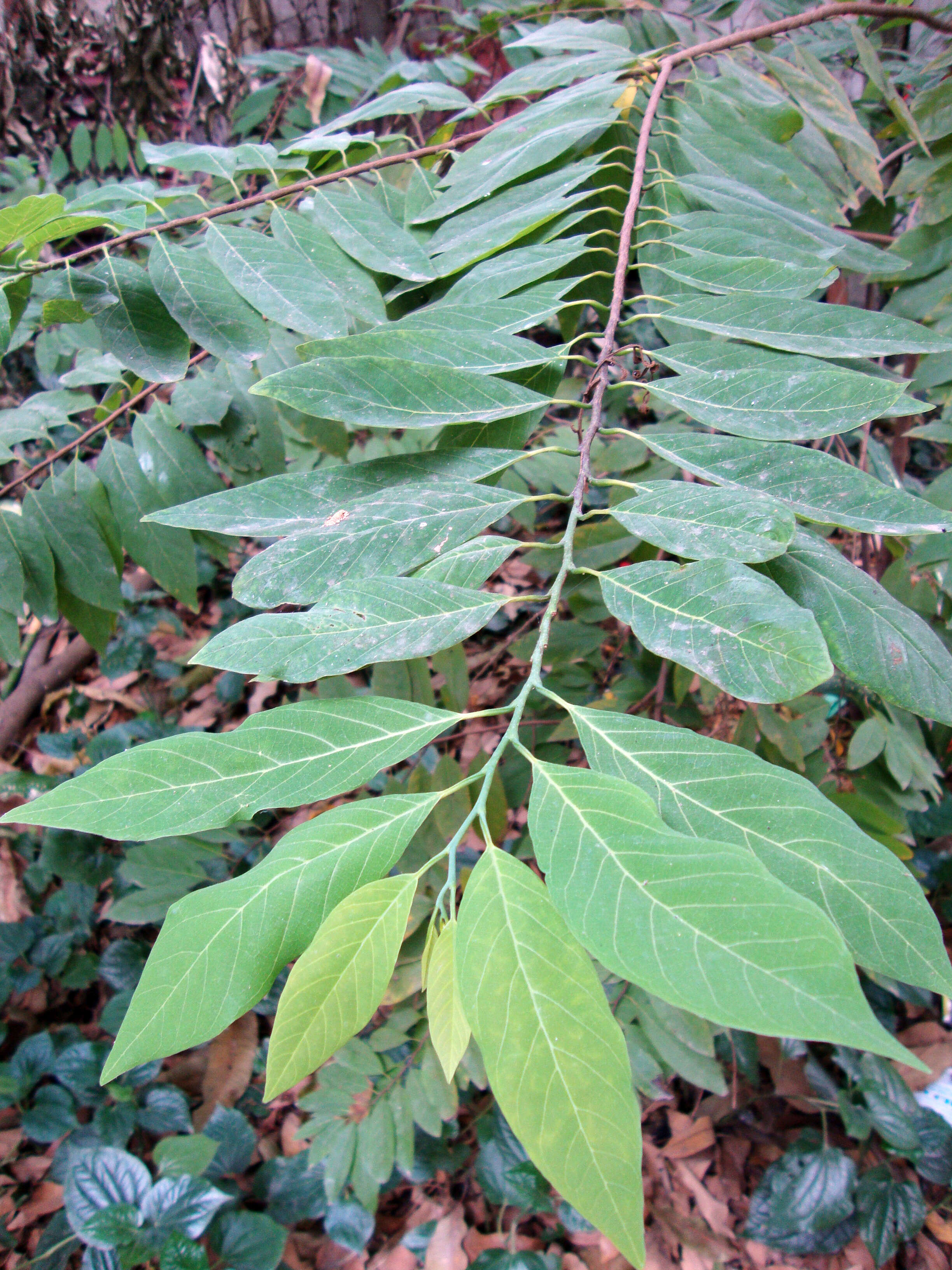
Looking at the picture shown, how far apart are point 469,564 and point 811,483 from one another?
24cm

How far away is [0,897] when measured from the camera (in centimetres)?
174

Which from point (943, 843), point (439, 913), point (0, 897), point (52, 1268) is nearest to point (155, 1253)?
point (52, 1268)

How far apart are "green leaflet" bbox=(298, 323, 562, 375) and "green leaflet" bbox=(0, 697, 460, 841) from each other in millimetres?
284

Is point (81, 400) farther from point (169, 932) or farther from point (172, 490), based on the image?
point (169, 932)

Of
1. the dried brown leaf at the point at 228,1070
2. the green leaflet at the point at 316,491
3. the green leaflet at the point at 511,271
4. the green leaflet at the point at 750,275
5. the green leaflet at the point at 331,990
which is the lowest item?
the dried brown leaf at the point at 228,1070

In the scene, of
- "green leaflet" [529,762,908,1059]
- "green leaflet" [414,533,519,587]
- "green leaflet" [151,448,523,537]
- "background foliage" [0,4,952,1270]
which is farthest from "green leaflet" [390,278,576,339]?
"green leaflet" [529,762,908,1059]

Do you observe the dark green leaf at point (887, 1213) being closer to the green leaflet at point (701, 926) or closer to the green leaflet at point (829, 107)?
the green leaflet at point (701, 926)

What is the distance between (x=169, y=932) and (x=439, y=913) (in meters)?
0.16

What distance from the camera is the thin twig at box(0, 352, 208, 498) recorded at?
0.87 metres

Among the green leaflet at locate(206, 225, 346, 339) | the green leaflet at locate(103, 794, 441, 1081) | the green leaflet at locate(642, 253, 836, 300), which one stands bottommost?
the green leaflet at locate(103, 794, 441, 1081)

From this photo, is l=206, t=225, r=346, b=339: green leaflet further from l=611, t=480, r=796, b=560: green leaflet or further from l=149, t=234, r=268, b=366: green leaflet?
l=611, t=480, r=796, b=560: green leaflet

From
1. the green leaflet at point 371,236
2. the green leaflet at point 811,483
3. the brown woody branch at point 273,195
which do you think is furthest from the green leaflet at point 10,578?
the green leaflet at point 811,483

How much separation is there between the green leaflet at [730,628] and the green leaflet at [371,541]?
0.14 m

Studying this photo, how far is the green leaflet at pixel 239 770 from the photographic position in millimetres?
379
